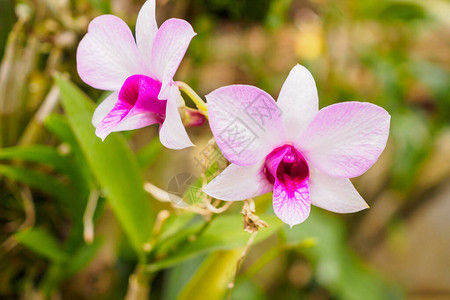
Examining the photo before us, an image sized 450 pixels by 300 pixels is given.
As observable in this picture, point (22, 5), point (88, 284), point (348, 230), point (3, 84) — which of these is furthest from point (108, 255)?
point (348, 230)

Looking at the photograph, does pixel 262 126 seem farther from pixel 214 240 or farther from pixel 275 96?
pixel 275 96

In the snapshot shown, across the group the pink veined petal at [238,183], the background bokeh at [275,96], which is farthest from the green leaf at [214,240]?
the pink veined petal at [238,183]

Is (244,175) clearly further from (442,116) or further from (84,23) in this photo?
(442,116)

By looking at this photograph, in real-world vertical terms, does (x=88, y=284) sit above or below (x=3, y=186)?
below

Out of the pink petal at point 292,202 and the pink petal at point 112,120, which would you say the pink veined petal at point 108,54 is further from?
the pink petal at point 292,202

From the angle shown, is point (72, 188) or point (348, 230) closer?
point (72, 188)

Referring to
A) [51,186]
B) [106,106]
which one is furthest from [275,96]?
[106,106]
